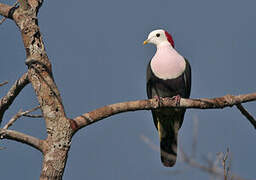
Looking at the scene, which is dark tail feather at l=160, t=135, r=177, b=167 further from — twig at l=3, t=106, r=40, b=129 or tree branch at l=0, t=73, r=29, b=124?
twig at l=3, t=106, r=40, b=129

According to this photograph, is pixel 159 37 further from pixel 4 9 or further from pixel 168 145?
pixel 4 9

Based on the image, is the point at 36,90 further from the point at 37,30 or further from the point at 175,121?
the point at 175,121

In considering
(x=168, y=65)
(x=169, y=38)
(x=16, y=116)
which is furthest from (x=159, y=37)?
(x=16, y=116)

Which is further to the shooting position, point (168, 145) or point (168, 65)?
point (168, 145)

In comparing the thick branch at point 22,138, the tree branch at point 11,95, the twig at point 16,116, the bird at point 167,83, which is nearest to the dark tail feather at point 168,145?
the bird at point 167,83

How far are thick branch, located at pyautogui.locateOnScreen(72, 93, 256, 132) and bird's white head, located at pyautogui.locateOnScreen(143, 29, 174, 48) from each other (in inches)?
72.6

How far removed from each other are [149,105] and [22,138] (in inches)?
41.3

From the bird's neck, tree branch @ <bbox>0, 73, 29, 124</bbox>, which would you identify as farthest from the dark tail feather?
tree branch @ <bbox>0, 73, 29, 124</bbox>

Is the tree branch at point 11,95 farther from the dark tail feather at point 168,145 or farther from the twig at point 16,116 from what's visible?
the dark tail feather at point 168,145

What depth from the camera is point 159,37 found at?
5469mm

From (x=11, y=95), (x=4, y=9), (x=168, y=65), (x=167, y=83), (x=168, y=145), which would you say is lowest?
(x=168, y=145)

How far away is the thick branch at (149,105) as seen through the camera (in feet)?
10.3

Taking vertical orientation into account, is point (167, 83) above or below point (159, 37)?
below

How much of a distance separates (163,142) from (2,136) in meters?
2.76
